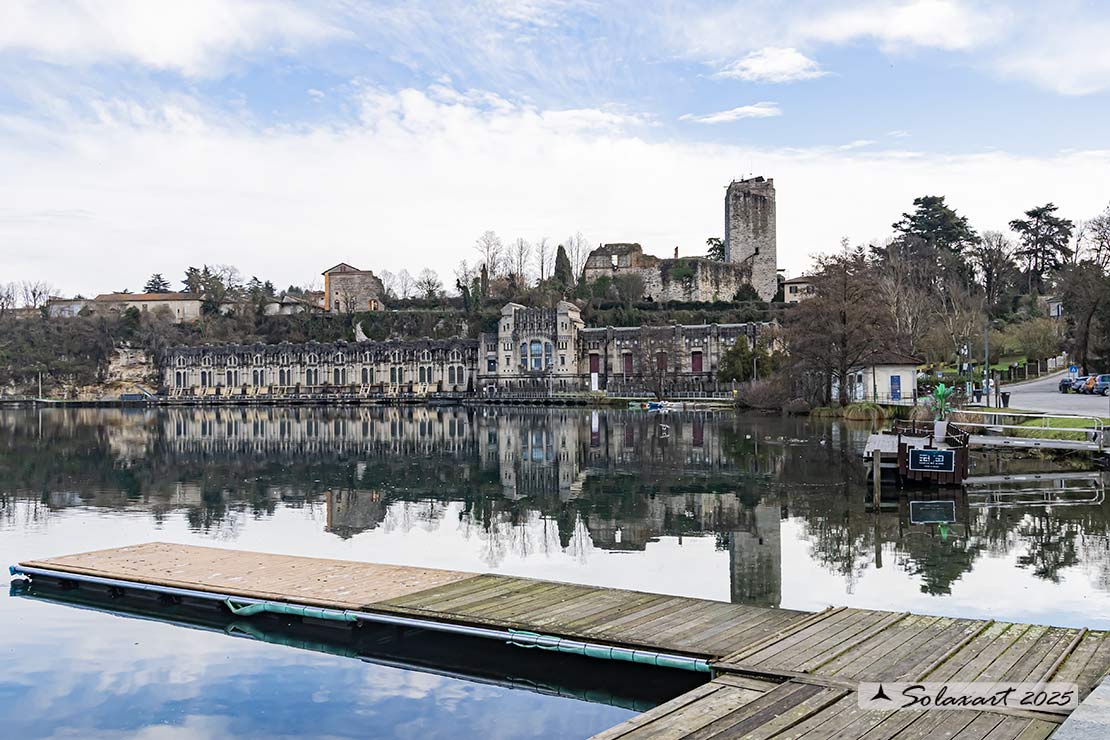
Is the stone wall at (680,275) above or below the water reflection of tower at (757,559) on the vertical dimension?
above

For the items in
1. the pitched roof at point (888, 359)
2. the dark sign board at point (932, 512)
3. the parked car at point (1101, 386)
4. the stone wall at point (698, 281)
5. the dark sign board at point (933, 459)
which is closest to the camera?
the dark sign board at point (932, 512)

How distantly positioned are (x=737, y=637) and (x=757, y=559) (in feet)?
20.0

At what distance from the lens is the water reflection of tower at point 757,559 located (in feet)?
45.4

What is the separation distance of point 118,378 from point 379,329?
97.5 feet

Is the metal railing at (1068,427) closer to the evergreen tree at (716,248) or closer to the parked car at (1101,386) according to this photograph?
the parked car at (1101,386)

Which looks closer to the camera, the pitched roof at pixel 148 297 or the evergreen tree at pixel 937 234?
the evergreen tree at pixel 937 234

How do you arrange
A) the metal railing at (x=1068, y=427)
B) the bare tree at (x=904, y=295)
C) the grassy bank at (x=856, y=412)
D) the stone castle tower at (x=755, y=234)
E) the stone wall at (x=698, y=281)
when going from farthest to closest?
the stone wall at (x=698, y=281) → the stone castle tower at (x=755, y=234) → the bare tree at (x=904, y=295) → the grassy bank at (x=856, y=412) → the metal railing at (x=1068, y=427)

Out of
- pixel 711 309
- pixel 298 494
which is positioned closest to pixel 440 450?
pixel 298 494

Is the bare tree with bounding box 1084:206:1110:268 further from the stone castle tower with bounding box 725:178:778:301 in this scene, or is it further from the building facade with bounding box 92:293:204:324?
the building facade with bounding box 92:293:204:324

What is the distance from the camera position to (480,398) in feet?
286

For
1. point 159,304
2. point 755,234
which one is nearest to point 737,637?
point 755,234

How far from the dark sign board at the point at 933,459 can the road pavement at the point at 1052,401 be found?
10588mm

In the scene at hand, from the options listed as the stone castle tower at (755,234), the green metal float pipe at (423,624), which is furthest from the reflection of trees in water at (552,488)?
the stone castle tower at (755,234)

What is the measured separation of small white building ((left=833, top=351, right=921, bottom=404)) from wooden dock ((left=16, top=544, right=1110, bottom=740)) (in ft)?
138
